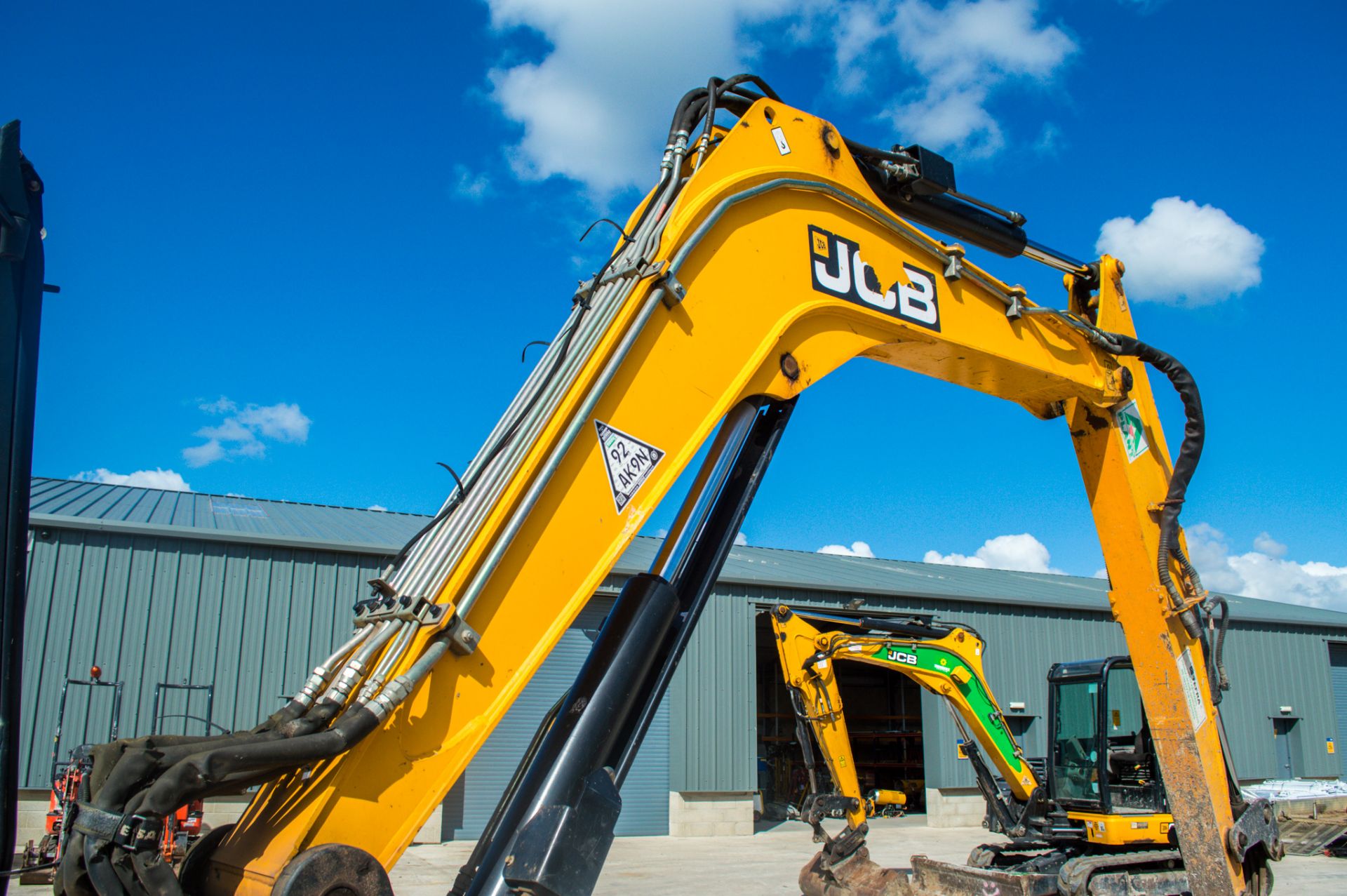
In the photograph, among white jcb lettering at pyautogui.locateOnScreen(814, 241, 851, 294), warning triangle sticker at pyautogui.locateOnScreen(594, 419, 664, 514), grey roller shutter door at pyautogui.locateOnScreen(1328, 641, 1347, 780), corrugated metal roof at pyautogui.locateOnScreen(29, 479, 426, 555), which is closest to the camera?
warning triangle sticker at pyautogui.locateOnScreen(594, 419, 664, 514)

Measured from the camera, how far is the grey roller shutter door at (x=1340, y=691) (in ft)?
77.4

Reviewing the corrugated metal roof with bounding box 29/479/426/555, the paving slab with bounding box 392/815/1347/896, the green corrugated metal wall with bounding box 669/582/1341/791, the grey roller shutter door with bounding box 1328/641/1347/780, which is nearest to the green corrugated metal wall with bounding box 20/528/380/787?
the corrugated metal roof with bounding box 29/479/426/555

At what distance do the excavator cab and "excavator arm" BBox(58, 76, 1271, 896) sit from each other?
619 centimetres

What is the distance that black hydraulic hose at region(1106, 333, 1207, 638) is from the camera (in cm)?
550

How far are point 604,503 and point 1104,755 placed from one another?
28.2 feet

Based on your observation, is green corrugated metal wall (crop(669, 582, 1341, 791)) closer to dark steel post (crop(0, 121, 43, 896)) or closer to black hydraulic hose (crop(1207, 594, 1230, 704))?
black hydraulic hose (crop(1207, 594, 1230, 704))

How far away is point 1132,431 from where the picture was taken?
19.0ft

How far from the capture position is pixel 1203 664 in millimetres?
5691

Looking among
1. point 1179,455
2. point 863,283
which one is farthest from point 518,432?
point 1179,455

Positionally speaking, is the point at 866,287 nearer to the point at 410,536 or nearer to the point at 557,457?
the point at 557,457

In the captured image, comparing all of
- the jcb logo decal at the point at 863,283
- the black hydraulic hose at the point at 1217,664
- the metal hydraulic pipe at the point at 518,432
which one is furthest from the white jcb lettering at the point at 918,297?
the black hydraulic hose at the point at 1217,664

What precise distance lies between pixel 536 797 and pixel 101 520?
501 inches

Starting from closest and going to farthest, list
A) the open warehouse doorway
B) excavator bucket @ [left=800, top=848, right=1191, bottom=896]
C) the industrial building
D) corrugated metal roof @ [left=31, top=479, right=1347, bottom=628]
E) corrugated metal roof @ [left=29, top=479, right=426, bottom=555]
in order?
excavator bucket @ [left=800, top=848, right=1191, bottom=896] → the industrial building → corrugated metal roof @ [left=29, top=479, right=426, bottom=555] → corrugated metal roof @ [left=31, top=479, right=1347, bottom=628] → the open warehouse doorway

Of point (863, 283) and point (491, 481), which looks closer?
point (491, 481)
